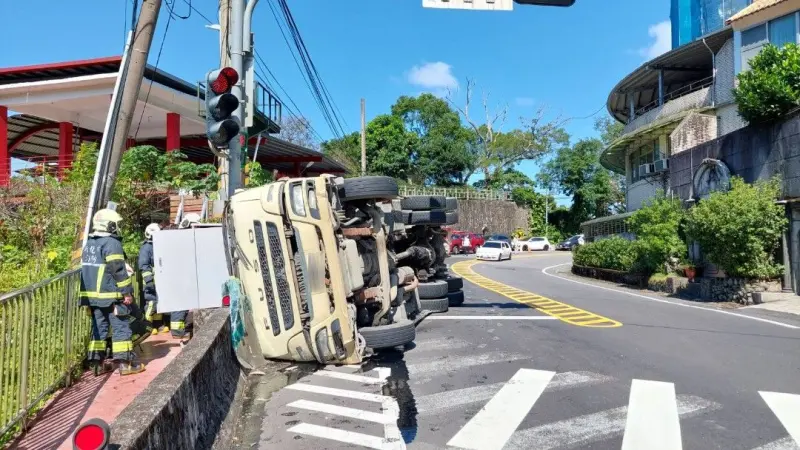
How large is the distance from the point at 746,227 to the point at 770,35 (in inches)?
420

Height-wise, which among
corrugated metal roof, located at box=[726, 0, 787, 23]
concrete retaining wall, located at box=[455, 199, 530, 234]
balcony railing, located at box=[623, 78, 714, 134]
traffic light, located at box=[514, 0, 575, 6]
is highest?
corrugated metal roof, located at box=[726, 0, 787, 23]

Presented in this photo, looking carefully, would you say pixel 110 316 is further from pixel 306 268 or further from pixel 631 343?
pixel 631 343

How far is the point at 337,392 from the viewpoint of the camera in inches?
222

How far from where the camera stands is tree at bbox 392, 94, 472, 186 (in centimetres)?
5462

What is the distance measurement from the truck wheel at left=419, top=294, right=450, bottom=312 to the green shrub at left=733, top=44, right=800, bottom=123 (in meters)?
9.55

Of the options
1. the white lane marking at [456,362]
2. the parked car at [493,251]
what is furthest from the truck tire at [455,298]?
the parked car at [493,251]

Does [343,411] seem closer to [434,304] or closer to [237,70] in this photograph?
[237,70]

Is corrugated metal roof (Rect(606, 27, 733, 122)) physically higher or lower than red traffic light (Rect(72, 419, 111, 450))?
higher

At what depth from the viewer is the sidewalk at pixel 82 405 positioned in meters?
4.67

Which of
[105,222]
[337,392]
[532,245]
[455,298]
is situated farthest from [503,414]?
[532,245]

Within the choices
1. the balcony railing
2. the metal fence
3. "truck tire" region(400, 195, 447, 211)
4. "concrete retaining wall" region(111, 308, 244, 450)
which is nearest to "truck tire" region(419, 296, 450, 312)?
"truck tire" region(400, 195, 447, 211)

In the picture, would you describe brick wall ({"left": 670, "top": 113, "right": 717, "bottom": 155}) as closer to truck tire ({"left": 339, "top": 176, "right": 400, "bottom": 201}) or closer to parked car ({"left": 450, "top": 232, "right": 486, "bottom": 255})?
truck tire ({"left": 339, "top": 176, "right": 400, "bottom": 201})

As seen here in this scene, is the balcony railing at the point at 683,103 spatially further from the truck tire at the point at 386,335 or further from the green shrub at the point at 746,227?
the truck tire at the point at 386,335

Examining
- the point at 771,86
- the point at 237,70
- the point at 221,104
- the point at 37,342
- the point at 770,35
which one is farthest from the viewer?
the point at 770,35
